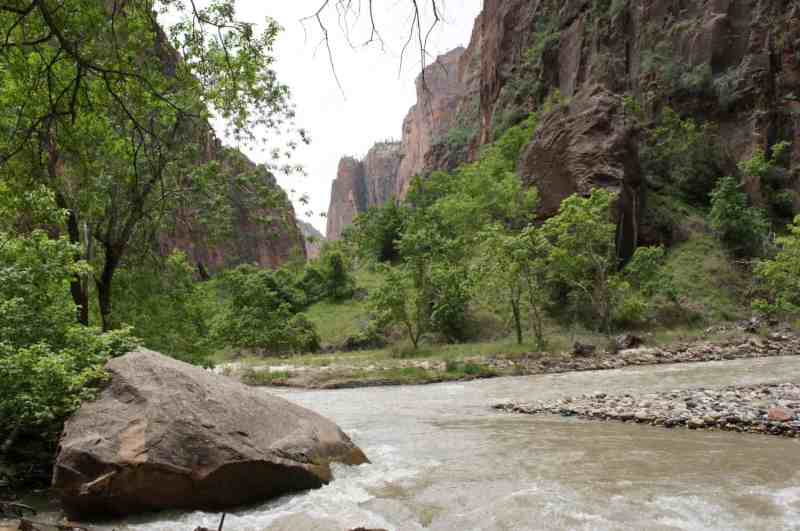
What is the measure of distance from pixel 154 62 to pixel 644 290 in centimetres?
2581

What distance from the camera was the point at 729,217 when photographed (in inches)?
1212

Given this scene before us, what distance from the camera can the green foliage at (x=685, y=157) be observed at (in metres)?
36.3

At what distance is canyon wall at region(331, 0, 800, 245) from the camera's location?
31641mm

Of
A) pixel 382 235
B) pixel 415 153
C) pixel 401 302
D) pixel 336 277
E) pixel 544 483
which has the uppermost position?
pixel 415 153

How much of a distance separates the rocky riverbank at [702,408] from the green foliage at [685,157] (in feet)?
95.9

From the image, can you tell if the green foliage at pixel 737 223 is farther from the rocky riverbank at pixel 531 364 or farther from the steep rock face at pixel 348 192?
the steep rock face at pixel 348 192

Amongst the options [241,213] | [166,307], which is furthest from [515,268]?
[166,307]

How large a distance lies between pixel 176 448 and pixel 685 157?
39494 mm

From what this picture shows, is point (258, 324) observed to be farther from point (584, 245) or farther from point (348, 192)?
point (348, 192)

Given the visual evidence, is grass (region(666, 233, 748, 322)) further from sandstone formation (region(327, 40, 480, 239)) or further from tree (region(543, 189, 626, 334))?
sandstone formation (region(327, 40, 480, 239))

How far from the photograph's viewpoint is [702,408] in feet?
29.5

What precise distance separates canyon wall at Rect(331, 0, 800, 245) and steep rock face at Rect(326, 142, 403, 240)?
81413 mm

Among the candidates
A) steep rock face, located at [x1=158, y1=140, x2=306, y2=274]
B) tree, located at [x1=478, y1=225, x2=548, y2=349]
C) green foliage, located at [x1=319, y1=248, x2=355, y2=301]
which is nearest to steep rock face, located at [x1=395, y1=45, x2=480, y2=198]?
green foliage, located at [x1=319, y1=248, x2=355, y2=301]

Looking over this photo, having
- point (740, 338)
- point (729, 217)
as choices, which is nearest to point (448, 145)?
point (729, 217)
